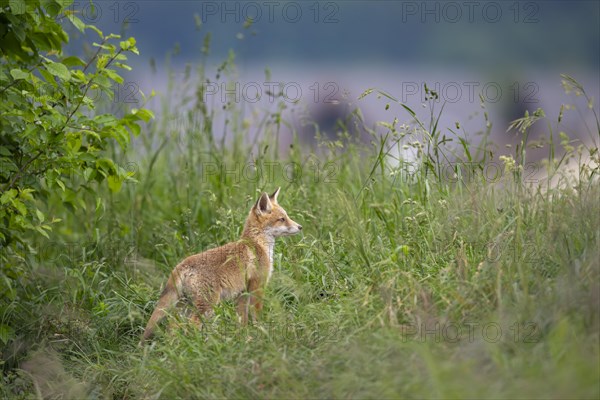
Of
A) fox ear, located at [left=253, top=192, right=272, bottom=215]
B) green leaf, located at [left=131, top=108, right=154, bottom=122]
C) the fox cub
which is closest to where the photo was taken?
the fox cub

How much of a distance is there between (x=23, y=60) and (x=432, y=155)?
10.4 feet

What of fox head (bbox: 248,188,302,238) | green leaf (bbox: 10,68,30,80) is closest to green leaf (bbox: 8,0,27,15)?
green leaf (bbox: 10,68,30,80)

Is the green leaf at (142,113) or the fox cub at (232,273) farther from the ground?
the green leaf at (142,113)

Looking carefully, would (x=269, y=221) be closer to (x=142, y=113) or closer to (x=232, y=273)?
(x=232, y=273)

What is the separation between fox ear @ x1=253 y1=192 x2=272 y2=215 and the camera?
700 centimetres

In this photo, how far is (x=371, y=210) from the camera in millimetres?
7020

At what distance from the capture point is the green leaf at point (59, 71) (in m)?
6.15

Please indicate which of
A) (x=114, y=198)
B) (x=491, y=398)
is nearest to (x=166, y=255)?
(x=114, y=198)

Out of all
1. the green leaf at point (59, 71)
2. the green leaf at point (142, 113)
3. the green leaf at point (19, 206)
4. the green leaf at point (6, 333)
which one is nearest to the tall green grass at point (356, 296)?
the green leaf at point (6, 333)

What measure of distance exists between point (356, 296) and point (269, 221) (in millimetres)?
1540

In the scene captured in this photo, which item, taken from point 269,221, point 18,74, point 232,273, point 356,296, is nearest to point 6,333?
point 232,273

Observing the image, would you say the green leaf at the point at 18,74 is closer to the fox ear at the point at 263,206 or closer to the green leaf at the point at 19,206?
the green leaf at the point at 19,206

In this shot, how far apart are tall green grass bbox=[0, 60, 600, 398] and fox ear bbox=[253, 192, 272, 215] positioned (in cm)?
36

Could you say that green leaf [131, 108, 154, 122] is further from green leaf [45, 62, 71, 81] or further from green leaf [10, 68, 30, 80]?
green leaf [10, 68, 30, 80]
